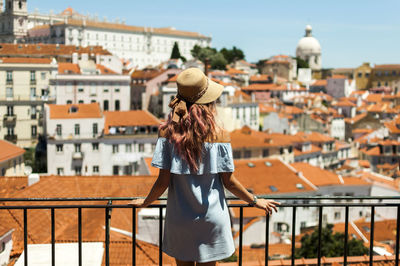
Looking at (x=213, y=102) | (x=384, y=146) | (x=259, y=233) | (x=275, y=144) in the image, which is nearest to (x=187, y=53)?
(x=384, y=146)

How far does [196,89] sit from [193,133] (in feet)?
1.05

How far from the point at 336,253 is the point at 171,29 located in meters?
109

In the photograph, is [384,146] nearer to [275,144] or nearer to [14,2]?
[275,144]

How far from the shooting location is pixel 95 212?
1484 centimetres

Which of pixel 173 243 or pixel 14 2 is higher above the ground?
pixel 14 2

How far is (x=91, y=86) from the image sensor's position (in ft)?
184

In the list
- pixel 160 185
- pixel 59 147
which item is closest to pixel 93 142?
pixel 59 147

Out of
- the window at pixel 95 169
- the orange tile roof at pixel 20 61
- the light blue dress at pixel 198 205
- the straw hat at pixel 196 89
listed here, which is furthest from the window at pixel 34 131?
the straw hat at pixel 196 89

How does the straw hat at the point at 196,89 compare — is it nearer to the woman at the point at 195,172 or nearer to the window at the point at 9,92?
the woman at the point at 195,172

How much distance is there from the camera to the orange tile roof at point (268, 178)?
3650 cm

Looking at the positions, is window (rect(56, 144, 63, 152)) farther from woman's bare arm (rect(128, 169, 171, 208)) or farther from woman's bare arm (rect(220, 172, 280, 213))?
woman's bare arm (rect(220, 172, 280, 213))

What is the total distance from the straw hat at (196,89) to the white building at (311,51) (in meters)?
146

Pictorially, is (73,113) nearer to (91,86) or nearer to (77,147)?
(77,147)

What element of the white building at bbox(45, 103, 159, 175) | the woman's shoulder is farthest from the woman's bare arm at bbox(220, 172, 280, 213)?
the white building at bbox(45, 103, 159, 175)
